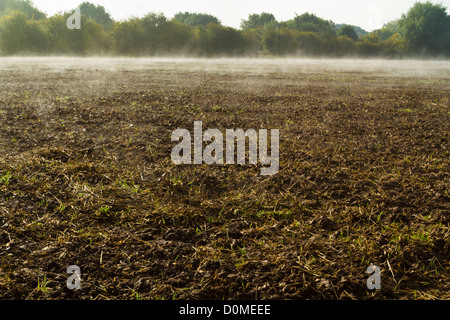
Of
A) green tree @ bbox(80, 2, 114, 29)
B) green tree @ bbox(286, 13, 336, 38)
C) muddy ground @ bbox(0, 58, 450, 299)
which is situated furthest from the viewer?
green tree @ bbox(80, 2, 114, 29)

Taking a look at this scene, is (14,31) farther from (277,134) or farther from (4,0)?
(277,134)

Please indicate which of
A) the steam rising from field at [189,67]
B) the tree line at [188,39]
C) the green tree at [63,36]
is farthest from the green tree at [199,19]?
the steam rising from field at [189,67]

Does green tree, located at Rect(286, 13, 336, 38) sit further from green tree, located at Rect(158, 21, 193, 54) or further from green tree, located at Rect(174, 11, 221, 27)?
green tree, located at Rect(158, 21, 193, 54)

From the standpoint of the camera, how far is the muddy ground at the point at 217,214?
2.24 metres

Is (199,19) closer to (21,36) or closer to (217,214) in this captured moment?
(21,36)

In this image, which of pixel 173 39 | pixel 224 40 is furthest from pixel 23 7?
pixel 224 40

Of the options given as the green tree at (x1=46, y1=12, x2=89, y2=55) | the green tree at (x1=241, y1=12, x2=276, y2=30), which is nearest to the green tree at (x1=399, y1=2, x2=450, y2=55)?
the green tree at (x1=241, y1=12, x2=276, y2=30)

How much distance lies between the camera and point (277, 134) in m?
5.59

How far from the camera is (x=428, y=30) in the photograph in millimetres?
53500

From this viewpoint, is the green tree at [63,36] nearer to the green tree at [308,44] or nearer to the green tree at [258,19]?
the green tree at [308,44]

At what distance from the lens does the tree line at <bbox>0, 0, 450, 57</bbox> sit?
35.0 m

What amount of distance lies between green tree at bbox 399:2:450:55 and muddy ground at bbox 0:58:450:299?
58.3 m

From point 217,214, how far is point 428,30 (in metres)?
65.2

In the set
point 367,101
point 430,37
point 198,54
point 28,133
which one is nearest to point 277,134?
point 28,133
